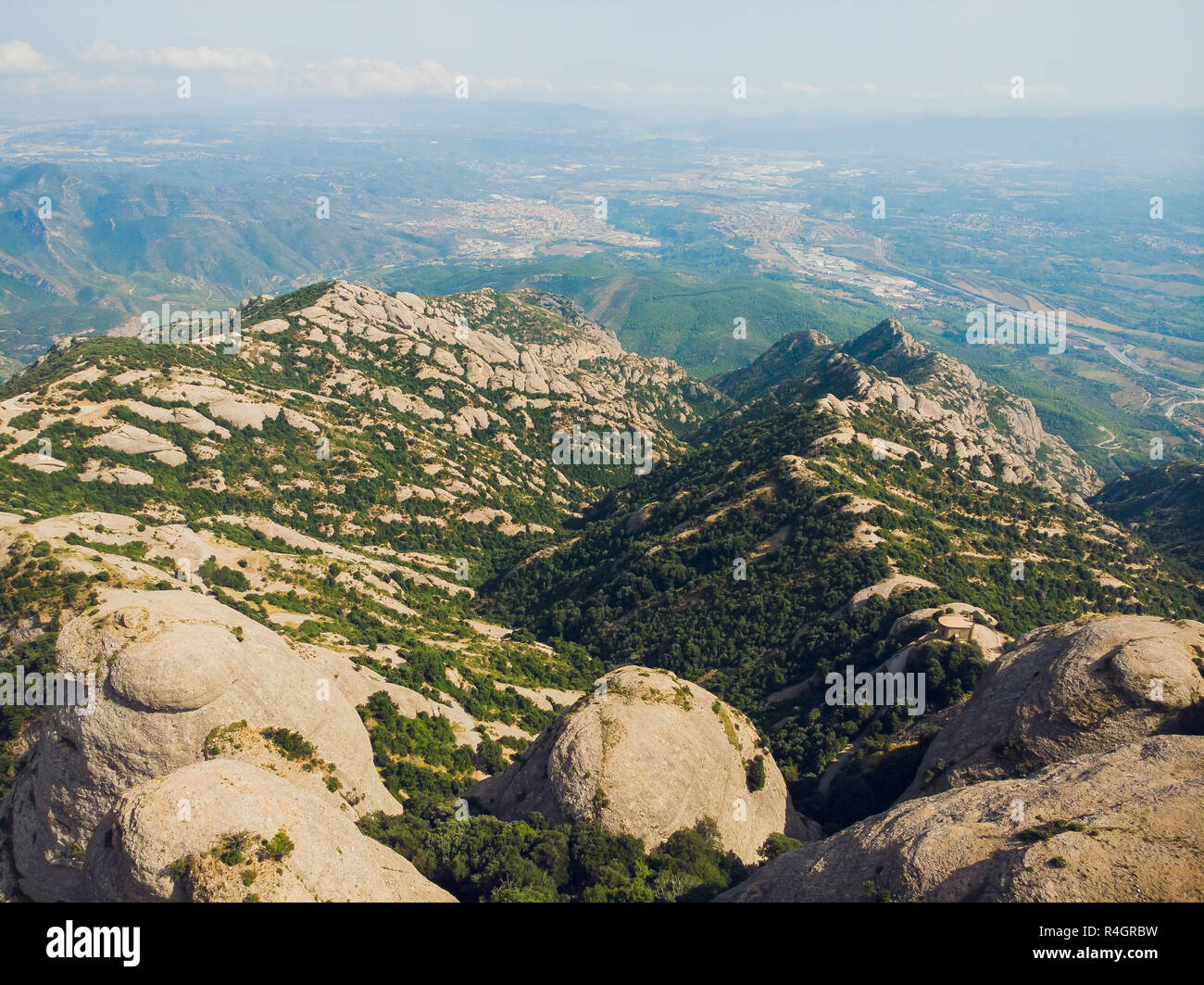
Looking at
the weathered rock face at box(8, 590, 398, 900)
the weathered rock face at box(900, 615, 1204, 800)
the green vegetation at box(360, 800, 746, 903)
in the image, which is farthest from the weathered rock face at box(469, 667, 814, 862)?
the weathered rock face at box(8, 590, 398, 900)

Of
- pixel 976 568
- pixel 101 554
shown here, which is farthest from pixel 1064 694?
pixel 101 554

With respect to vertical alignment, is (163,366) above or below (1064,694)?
above

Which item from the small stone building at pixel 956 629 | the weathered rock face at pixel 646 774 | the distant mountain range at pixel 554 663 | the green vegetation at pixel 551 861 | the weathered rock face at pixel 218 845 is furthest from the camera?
the small stone building at pixel 956 629

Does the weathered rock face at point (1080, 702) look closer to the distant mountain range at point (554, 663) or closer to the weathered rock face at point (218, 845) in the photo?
the distant mountain range at point (554, 663)

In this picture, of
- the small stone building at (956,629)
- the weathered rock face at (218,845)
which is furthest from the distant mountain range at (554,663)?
the small stone building at (956,629)

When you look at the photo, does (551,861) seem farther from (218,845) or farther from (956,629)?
(956,629)

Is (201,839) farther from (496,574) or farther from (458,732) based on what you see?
(496,574)
